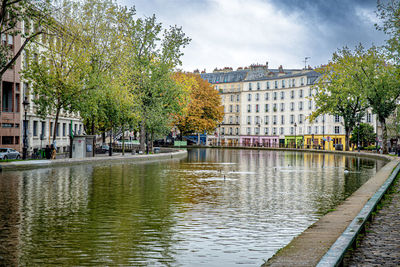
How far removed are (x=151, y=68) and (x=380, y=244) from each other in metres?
44.3

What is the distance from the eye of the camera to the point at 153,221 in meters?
11.4

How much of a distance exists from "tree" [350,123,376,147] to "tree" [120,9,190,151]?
163 feet

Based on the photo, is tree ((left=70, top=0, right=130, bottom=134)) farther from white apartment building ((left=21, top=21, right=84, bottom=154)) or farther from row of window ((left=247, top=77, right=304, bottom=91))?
row of window ((left=247, top=77, right=304, bottom=91))

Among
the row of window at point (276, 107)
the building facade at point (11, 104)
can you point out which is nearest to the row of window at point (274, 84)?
the row of window at point (276, 107)

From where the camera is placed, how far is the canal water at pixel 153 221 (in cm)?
803

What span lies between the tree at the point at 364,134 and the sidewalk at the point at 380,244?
83.4 metres

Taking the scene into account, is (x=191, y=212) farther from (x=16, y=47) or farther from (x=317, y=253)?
(x=16, y=47)

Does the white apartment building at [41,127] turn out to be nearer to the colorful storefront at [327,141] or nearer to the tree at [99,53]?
the tree at [99,53]

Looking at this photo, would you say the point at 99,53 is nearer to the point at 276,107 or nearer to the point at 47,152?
the point at 47,152

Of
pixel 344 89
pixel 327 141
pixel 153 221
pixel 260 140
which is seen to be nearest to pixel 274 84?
pixel 260 140

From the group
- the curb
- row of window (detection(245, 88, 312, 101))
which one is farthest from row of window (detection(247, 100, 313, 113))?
the curb

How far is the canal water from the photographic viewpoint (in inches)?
316

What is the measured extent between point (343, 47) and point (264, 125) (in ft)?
191

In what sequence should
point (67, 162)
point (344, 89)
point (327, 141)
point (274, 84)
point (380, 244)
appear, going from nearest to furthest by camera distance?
1. point (380, 244)
2. point (67, 162)
3. point (344, 89)
4. point (327, 141)
5. point (274, 84)
